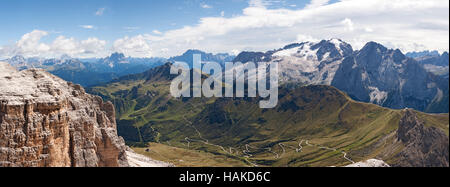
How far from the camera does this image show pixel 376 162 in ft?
225

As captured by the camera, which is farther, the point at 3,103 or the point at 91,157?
the point at 91,157

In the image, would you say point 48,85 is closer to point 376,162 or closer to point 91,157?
point 91,157

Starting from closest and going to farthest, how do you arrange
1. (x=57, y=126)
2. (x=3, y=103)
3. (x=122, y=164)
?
1. (x=3, y=103)
2. (x=57, y=126)
3. (x=122, y=164)

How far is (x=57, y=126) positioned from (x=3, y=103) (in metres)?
9.25

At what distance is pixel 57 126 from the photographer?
56.8m

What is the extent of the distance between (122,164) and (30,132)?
26.6m
